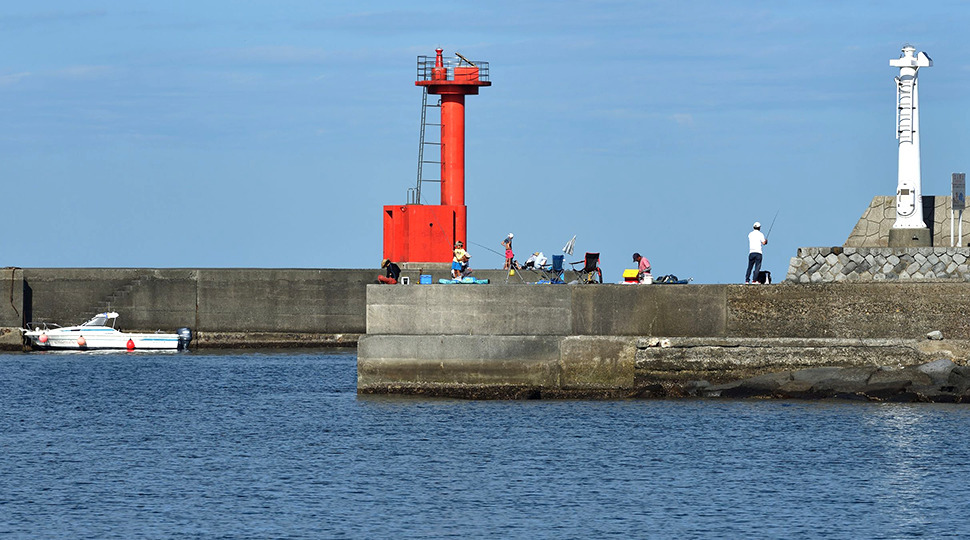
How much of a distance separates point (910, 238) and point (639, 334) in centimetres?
579

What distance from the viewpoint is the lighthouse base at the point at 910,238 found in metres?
28.0

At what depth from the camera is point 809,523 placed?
1827 cm

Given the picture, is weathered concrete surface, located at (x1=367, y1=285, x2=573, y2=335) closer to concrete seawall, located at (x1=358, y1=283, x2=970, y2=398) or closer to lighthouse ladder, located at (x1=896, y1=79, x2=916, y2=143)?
concrete seawall, located at (x1=358, y1=283, x2=970, y2=398)

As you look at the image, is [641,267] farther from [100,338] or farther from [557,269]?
[100,338]

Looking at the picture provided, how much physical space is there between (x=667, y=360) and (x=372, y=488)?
8.39 metres

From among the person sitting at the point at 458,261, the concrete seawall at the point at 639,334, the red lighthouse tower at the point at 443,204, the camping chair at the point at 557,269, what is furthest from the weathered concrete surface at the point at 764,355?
the red lighthouse tower at the point at 443,204

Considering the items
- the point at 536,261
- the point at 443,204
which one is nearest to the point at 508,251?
the point at 536,261

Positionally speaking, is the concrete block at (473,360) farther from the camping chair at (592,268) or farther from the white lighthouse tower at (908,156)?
the white lighthouse tower at (908,156)

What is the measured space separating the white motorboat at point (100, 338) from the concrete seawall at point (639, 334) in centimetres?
1907

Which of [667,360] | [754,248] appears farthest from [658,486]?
[754,248]

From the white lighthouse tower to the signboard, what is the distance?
Answer: 2.65 ft

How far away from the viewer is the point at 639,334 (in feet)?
90.1

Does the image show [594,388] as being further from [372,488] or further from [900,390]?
[372,488]

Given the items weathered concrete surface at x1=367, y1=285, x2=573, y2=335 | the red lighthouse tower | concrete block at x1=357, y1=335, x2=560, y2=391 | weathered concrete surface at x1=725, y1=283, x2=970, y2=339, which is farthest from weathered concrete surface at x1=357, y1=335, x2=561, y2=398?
the red lighthouse tower
